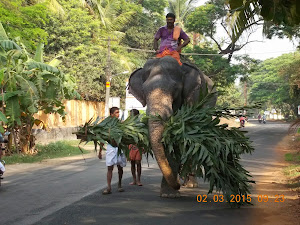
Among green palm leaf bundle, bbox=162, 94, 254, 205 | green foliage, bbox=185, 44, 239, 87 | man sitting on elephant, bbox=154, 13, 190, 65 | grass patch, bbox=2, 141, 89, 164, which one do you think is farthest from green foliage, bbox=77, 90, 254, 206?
green foliage, bbox=185, 44, 239, 87

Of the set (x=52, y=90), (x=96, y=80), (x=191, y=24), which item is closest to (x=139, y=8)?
(x=191, y=24)

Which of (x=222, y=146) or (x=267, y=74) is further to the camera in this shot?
(x=267, y=74)

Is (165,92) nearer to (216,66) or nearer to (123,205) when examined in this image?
(123,205)

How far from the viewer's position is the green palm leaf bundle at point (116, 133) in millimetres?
6016

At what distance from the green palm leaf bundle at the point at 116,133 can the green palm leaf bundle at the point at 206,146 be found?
14.8 inches

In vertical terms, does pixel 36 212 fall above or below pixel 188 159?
below

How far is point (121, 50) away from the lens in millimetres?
38094

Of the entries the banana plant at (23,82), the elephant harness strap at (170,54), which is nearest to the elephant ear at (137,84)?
the elephant harness strap at (170,54)

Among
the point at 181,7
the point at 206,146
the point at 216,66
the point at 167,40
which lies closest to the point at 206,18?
the point at 216,66

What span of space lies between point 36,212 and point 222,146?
3.18 m

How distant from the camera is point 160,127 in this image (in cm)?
621

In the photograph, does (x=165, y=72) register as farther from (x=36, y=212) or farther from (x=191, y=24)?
(x=191, y=24)

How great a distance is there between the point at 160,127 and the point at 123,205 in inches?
72.5

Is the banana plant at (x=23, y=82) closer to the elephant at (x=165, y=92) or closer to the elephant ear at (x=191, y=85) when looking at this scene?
the elephant at (x=165, y=92)
